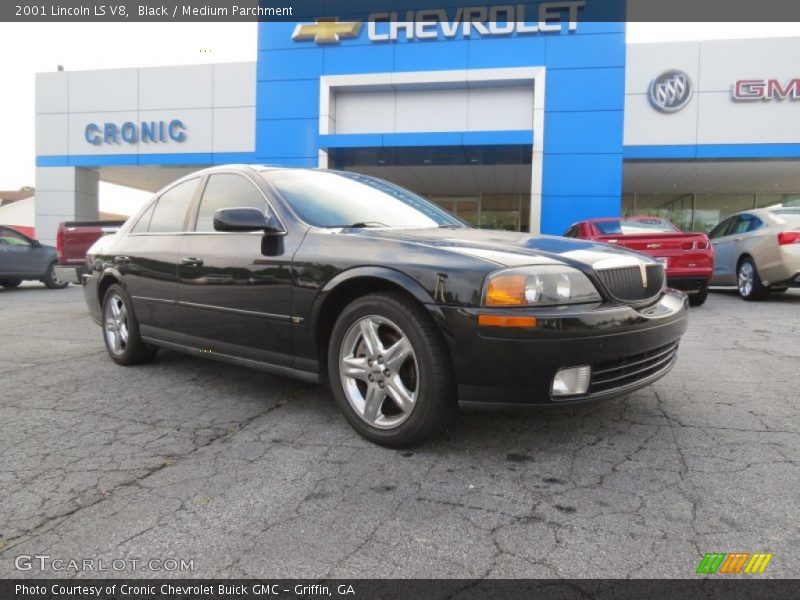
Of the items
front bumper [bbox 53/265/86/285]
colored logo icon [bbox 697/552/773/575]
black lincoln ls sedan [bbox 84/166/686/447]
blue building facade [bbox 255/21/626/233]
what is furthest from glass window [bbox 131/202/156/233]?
blue building facade [bbox 255/21/626/233]

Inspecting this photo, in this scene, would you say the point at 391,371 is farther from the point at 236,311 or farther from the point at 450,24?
the point at 450,24

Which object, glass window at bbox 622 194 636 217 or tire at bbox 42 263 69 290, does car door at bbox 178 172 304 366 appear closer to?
tire at bbox 42 263 69 290

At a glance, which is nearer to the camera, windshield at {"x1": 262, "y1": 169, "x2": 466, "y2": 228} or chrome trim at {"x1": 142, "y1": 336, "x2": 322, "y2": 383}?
chrome trim at {"x1": 142, "y1": 336, "x2": 322, "y2": 383}

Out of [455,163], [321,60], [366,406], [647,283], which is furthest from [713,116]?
[366,406]

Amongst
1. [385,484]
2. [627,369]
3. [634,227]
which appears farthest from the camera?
[634,227]

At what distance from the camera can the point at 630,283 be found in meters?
2.75

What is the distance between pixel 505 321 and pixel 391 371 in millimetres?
619

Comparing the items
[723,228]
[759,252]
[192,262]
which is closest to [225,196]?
[192,262]

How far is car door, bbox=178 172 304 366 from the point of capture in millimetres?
3111

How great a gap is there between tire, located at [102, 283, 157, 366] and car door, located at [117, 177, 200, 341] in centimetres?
12

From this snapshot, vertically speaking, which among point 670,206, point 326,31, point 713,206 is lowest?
point 713,206

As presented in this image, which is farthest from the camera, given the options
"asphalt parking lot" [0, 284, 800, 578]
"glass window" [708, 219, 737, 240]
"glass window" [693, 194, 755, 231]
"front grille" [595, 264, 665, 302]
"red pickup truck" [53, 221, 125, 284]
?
"glass window" [693, 194, 755, 231]

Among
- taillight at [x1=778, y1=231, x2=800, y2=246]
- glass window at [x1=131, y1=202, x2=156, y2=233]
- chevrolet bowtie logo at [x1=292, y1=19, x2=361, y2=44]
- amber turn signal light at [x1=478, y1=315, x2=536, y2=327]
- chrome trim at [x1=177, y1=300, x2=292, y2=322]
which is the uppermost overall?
chevrolet bowtie logo at [x1=292, y1=19, x2=361, y2=44]

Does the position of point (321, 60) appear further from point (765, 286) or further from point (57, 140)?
point (765, 286)
